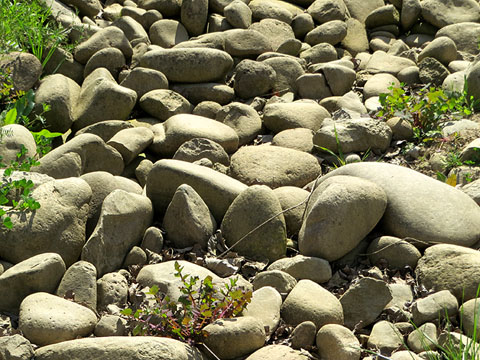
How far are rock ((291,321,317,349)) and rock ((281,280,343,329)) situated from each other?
111 mm

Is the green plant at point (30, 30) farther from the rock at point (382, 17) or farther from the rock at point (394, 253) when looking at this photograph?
the rock at point (382, 17)

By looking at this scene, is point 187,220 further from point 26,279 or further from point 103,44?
point 103,44

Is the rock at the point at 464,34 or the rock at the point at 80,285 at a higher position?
the rock at the point at 464,34

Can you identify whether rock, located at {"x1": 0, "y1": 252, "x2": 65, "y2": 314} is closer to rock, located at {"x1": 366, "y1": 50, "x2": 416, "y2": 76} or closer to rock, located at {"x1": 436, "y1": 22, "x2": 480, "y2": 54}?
rock, located at {"x1": 366, "y1": 50, "x2": 416, "y2": 76}

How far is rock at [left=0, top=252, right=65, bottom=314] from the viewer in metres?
4.03

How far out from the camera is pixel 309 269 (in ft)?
14.6

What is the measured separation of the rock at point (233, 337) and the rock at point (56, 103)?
322 cm

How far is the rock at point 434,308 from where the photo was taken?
399 cm

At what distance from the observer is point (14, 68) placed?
6.43m

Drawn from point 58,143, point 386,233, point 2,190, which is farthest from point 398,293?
point 58,143

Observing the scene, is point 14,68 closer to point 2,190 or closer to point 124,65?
point 124,65

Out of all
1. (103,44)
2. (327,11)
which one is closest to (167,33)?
(103,44)

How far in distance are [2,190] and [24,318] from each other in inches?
39.2

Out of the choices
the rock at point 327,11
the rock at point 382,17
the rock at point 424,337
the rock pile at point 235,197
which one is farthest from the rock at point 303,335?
the rock at point 382,17
